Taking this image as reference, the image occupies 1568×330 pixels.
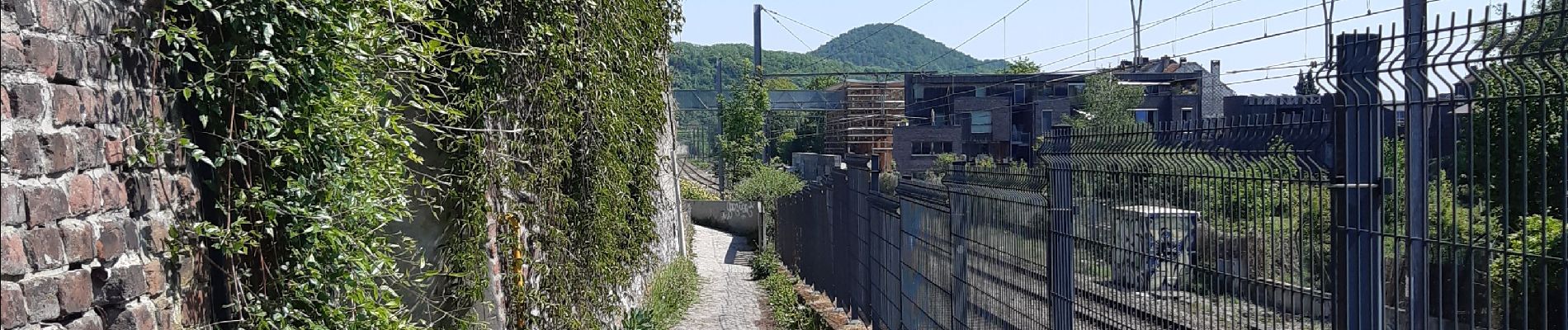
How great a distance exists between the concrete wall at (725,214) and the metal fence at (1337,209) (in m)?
21.4

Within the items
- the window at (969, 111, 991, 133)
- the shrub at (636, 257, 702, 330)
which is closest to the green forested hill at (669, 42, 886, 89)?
the window at (969, 111, 991, 133)

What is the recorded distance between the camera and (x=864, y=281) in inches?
401

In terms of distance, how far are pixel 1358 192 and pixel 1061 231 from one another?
86.0 inches

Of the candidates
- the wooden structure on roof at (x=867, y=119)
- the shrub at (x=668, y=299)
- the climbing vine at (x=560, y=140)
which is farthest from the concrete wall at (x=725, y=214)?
the climbing vine at (x=560, y=140)

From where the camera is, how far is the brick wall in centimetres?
242

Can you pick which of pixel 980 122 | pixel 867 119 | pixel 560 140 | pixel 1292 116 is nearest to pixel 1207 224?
pixel 1292 116

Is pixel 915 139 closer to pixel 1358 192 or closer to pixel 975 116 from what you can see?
pixel 975 116

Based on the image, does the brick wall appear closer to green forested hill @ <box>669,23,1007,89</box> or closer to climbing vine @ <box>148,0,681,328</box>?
climbing vine @ <box>148,0,681,328</box>

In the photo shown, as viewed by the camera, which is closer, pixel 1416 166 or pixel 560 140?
pixel 1416 166

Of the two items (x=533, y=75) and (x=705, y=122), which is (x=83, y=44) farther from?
(x=705, y=122)

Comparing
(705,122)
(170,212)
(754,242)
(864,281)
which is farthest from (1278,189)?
(705,122)

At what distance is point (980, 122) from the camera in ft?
158

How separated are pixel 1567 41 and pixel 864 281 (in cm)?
761

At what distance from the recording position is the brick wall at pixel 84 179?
7.95 feet
